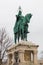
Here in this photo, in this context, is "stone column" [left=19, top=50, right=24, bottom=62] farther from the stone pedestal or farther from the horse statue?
the horse statue

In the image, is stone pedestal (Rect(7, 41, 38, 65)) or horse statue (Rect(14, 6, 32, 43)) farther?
horse statue (Rect(14, 6, 32, 43))

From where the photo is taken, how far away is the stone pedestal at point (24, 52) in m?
27.5

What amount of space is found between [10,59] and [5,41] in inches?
425

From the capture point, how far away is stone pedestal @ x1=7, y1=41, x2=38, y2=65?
27547 millimetres

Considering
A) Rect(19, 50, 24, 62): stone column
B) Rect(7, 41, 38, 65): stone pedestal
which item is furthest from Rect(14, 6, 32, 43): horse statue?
Rect(19, 50, 24, 62): stone column

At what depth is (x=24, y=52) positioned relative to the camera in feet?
92.0

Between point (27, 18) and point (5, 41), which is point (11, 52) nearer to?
point (27, 18)

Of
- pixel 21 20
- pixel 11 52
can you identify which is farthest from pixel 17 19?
pixel 11 52

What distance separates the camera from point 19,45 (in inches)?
1087

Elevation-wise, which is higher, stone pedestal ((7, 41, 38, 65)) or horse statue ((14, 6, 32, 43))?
horse statue ((14, 6, 32, 43))

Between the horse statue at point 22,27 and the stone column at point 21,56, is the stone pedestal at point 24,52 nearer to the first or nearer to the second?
the stone column at point 21,56

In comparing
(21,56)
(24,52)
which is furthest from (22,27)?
(21,56)

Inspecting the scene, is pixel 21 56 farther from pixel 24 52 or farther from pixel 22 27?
pixel 22 27

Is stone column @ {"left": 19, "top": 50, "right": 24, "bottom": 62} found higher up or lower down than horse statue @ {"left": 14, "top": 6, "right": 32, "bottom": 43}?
lower down
